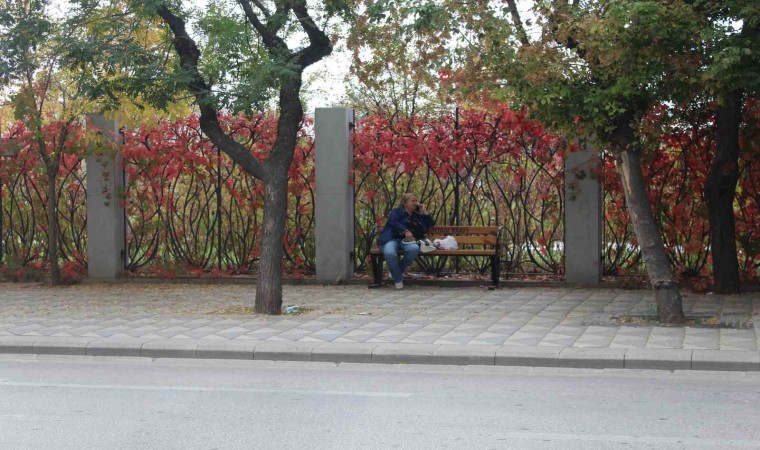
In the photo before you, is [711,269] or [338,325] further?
[711,269]

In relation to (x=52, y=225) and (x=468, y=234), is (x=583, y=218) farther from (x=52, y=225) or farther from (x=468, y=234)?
(x=52, y=225)

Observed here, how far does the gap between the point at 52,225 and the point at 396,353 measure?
9.16 meters

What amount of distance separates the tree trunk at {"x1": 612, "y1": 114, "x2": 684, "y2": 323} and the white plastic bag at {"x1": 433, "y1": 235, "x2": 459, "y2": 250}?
395 cm

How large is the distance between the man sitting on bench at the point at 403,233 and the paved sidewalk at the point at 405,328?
1.36ft

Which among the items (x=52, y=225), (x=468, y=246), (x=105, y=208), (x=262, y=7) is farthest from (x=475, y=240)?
(x=52, y=225)

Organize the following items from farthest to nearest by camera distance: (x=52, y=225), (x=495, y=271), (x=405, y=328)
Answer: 1. (x=52, y=225)
2. (x=495, y=271)
3. (x=405, y=328)

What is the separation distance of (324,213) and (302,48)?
154 inches

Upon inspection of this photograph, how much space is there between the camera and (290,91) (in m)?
12.2

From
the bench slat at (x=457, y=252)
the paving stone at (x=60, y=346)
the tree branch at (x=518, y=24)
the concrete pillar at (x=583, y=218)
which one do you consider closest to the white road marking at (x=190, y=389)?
the paving stone at (x=60, y=346)

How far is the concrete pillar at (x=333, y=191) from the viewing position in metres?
15.6

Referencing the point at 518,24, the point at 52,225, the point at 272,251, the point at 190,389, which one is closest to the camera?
the point at 190,389

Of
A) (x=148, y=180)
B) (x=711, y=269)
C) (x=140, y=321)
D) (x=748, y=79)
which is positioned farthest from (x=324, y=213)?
(x=748, y=79)

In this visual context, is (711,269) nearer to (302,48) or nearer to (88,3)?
(302,48)

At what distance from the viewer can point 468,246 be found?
15211 mm
